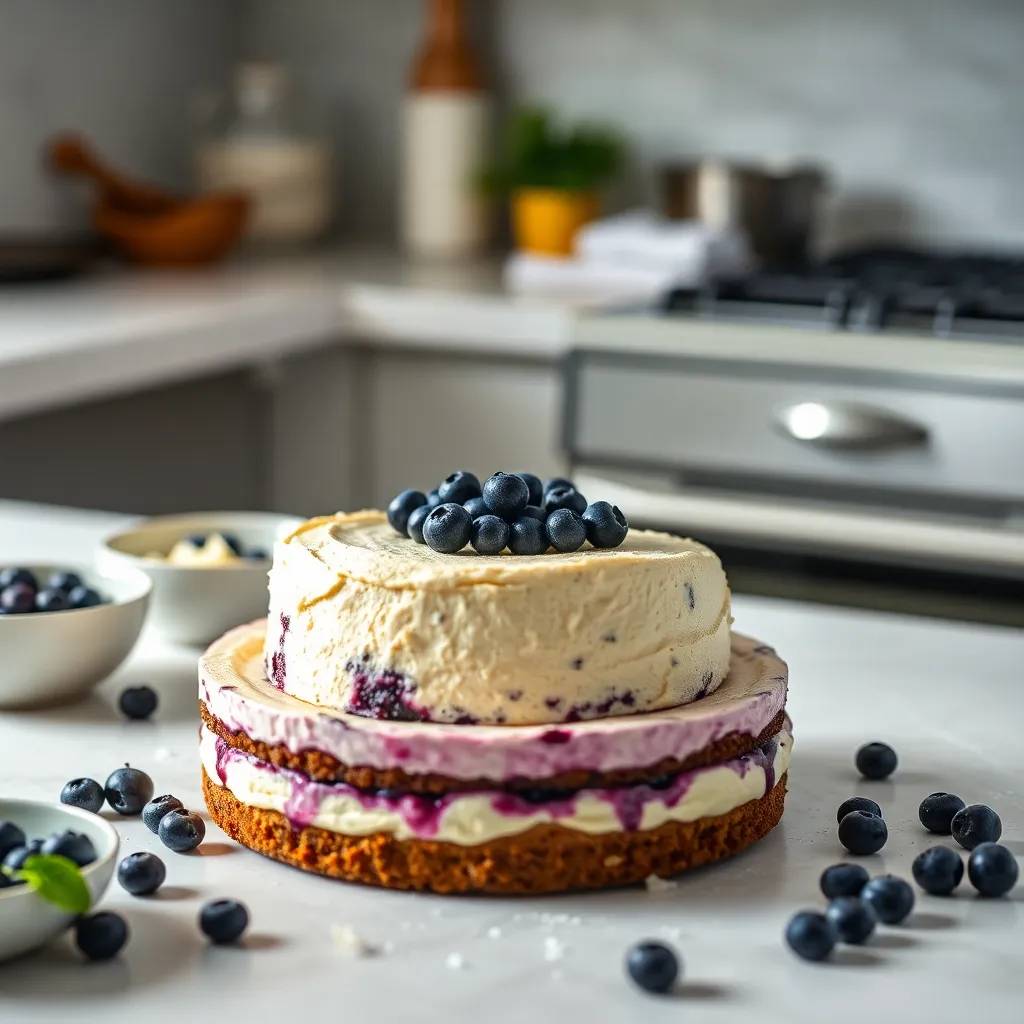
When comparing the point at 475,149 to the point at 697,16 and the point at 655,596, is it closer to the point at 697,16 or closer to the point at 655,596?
the point at 697,16

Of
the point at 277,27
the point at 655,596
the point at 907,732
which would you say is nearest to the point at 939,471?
the point at 907,732

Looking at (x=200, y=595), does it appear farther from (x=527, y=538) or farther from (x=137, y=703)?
(x=527, y=538)

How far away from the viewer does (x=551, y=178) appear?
308 cm

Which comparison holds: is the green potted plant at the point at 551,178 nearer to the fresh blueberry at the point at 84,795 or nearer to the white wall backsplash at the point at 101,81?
the white wall backsplash at the point at 101,81

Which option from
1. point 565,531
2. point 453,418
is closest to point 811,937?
point 565,531

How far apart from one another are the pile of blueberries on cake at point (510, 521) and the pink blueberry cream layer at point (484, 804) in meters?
0.13

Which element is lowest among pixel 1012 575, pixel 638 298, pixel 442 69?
pixel 1012 575

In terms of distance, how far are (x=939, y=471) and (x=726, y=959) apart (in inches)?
56.4

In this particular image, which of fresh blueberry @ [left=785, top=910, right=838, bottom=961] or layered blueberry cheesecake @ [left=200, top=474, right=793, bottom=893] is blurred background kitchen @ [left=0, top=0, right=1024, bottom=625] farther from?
fresh blueberry @ [left=785, top=910, right=838, bottom=961]

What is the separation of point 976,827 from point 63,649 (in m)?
0.58

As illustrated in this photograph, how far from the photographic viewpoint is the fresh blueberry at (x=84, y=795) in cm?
91

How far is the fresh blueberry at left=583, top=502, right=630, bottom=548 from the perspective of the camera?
2.92 feet

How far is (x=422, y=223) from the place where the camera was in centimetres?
328

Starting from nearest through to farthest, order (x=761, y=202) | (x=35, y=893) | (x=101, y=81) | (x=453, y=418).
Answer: (x=35, y=893)
(x=453, y=418)
(x=761, y=202)
(x=101, y=81)
